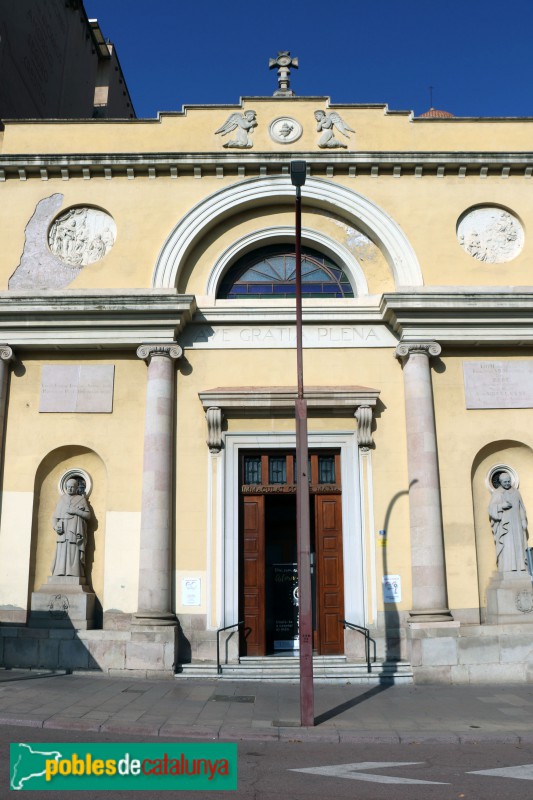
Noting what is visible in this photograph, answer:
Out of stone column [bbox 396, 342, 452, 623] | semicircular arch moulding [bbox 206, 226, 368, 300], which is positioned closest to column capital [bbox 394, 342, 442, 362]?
stone column [bbox 396, 342, 452, 623]

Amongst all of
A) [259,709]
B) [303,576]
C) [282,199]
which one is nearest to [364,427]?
[282,199]

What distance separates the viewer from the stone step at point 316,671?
1404 centimetres

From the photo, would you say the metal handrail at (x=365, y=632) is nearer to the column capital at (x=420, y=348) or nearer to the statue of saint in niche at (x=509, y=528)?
the statue of saint in niche at (x=509, y=528)

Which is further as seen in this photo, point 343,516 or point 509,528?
point 343,516

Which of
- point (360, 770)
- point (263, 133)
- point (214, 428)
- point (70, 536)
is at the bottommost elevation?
point (360, 770)

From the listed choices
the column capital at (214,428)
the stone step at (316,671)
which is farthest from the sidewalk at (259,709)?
the column capital at (214,428)

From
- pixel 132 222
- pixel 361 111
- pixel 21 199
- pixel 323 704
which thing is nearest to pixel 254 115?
pixel 361 111

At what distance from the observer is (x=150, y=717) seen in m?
10.7

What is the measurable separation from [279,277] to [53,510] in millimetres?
7183

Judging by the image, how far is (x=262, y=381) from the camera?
1656 centimetres

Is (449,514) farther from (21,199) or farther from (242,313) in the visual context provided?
(21,199)

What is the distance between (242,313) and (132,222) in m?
3.24

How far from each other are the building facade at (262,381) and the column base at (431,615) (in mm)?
41

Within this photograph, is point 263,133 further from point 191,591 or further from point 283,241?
point 191,591
